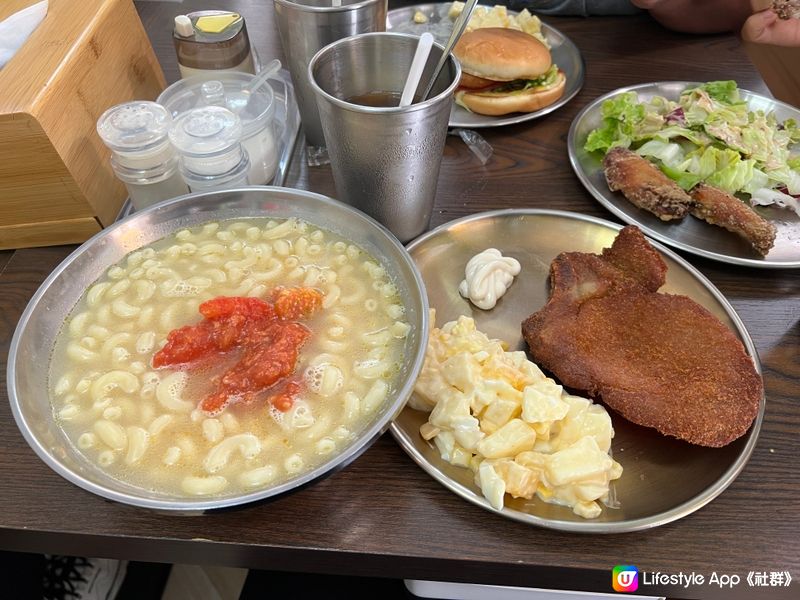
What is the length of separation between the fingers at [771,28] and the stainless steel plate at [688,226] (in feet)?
1.50

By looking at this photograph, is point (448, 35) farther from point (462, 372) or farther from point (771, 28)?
point (462, 372)

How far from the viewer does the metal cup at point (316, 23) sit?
178cm

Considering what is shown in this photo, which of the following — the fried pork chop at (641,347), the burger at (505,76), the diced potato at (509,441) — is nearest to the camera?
the diced potato at (509,441)

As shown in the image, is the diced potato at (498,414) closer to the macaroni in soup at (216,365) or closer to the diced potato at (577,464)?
the diced potato at (577,464)

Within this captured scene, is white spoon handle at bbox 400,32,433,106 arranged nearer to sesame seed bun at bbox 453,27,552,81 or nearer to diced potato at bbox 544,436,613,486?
sesame seed bun at bbox 453,27,552,81

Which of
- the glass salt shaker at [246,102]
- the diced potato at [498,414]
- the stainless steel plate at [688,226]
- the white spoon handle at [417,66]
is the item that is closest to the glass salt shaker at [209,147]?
the glass salt shaker at [246,102]

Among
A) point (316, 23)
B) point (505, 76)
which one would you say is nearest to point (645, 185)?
point (505, 76)

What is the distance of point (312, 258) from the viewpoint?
163 centimetres

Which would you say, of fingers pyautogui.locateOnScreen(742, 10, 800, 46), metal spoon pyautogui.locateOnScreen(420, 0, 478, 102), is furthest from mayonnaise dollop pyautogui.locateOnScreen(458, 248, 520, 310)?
fingers pyautogui.locateOnScreen(742, 10, 800, 46)

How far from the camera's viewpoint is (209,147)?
1.68 metres

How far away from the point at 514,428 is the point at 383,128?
0.83 metres

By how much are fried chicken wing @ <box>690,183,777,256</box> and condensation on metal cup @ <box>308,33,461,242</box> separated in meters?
0.92

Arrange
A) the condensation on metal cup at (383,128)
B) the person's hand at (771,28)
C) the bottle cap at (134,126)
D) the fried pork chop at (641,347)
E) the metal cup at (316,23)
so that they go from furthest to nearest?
the person's hand at (771,28)
the metal cup at (316,23)
the bottle cap at (134,126)
the condensation on metal cup at (383,128)
the fried pork chop at (641,347)

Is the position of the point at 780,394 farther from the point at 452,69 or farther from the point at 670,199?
the point at 452,69
